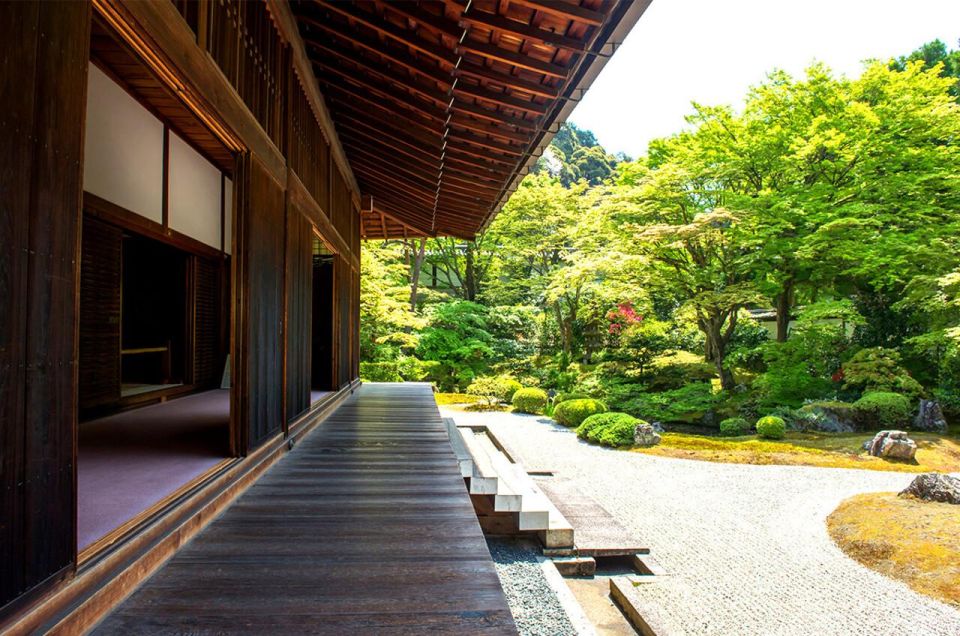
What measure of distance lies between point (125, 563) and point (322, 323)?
4492 mm

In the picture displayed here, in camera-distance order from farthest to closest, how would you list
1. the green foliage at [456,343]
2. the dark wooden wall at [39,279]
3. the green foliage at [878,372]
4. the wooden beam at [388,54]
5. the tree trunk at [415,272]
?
the tree trunk at [415,272] → the green foliage at [456,343] → the green foliage at [878,372] → the wooden beam at [388,54] → the dark wooden wall at [39,279]

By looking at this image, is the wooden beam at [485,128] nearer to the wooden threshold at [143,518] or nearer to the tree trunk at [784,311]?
the wooden threshold at [143,518]

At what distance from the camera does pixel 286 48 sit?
3139mm

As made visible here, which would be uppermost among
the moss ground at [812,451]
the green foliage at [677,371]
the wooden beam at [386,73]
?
the wooden beam at [386,73]

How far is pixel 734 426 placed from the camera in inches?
418

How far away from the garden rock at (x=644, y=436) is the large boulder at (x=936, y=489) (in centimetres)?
377

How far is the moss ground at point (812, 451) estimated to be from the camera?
321 inches

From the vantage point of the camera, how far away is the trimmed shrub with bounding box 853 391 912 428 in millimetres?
9852

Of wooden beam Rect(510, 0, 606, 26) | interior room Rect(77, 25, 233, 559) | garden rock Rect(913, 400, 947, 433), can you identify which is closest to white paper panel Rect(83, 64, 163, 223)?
interior room Rect(77, 25, 233, 559)

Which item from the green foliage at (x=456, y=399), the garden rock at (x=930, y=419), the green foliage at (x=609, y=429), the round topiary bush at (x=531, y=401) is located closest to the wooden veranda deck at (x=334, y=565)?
the green foliage at (x=609, y=429)

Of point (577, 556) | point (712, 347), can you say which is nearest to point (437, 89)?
point (577, 556)

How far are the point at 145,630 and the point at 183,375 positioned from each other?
15.2 ft

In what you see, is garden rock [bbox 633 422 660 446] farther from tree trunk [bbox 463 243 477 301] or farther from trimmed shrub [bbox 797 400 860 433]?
tree trunk [bbox 463 243 477 301]

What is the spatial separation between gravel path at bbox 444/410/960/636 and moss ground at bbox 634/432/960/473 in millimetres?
329
